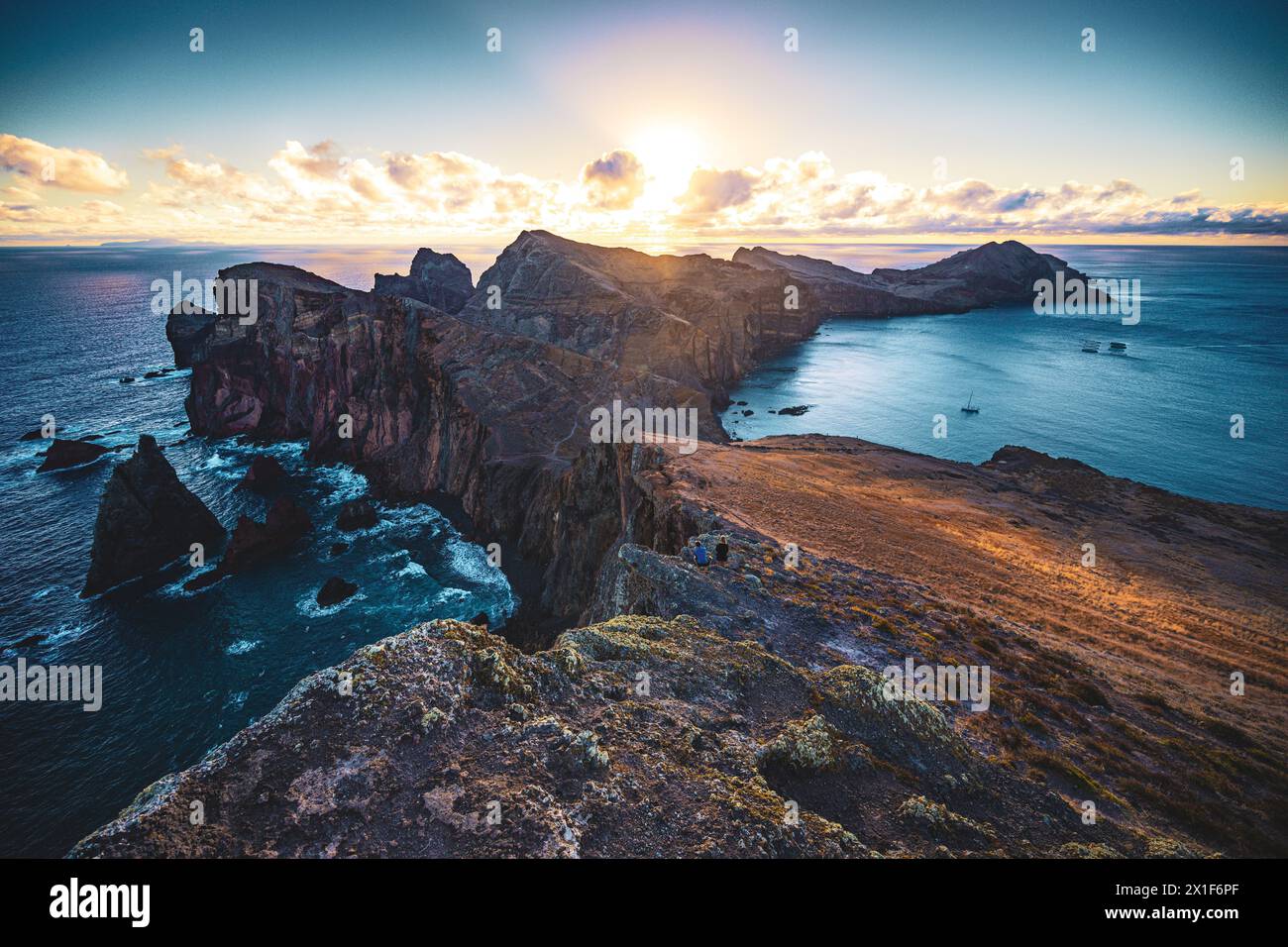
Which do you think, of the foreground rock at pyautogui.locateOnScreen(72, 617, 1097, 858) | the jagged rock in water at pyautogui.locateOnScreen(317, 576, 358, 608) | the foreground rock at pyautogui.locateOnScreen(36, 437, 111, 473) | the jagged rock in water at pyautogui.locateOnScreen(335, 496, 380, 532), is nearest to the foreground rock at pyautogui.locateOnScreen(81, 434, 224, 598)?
the jagged rock in water at pyautogui.locateOnScreen(335, 496, 380, 532)

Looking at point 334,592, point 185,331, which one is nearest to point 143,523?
point 334,592

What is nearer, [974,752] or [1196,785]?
[974,752]

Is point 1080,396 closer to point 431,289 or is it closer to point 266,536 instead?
point 266,536

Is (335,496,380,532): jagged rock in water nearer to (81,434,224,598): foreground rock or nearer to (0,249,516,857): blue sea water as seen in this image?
(0,249,516,857): blue sea water

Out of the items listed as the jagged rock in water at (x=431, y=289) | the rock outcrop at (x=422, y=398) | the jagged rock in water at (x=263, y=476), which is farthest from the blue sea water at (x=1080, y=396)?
the jagged rock in water at (x=431, y=289)

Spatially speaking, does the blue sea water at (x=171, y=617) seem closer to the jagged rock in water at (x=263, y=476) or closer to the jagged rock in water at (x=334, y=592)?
the jagged rock in water at (x=334, y=592)
